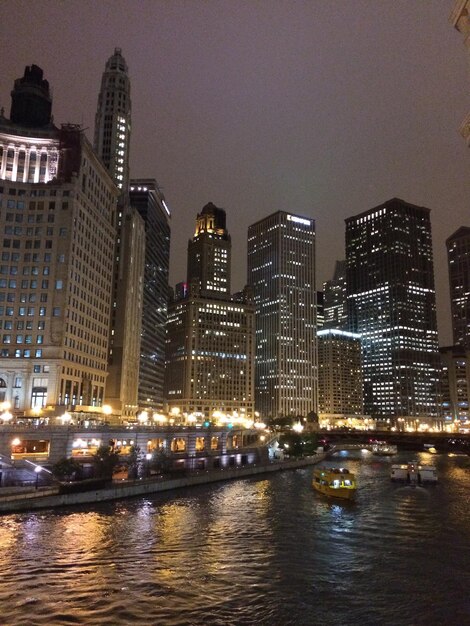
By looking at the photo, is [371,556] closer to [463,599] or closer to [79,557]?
[463,599]

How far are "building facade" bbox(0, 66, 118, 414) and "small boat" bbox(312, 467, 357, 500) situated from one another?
6319 cm

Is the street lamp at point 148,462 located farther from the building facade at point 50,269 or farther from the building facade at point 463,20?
the building facade at point 463,20

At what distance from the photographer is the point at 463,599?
39.7 m

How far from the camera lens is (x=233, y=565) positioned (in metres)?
46.7

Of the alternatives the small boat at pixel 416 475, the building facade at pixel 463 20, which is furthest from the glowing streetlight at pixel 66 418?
the building facade at pixel 463 20

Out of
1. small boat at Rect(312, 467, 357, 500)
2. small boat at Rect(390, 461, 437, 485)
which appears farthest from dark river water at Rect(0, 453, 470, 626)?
small boat at Rect(390, 461, 437, 485)

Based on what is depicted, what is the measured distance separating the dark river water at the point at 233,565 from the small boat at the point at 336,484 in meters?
7.12

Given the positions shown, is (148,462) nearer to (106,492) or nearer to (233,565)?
(106,492)

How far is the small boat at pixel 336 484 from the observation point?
8488 centimetres

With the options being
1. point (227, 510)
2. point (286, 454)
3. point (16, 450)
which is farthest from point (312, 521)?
point (286, 454)

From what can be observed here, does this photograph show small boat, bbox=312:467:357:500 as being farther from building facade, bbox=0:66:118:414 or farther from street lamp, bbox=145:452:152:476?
building facade, bbox=0:66:118:414

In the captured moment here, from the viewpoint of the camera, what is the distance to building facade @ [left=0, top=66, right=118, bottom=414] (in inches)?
4966

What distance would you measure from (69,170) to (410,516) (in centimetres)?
11499

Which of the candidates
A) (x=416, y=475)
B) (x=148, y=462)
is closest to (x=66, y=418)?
(x=148, y=462)
